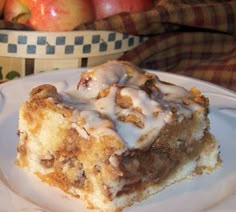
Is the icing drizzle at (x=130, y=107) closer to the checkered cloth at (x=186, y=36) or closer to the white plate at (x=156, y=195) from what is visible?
the white plate at (x=156, y=195)

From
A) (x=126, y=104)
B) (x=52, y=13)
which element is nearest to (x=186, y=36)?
(x=52, y=13)

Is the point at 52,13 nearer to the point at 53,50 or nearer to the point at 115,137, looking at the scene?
the point at 53,50

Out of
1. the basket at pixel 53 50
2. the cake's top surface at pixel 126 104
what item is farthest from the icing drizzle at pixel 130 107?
the basket at pixel 53 50

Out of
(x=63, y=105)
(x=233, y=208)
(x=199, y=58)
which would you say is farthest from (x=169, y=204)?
(x=199, y=58)

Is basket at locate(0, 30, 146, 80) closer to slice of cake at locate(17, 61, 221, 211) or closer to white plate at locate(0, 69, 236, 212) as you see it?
white plate at locate(0, 69, 236, 212)

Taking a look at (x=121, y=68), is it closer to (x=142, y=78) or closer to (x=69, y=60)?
(x=142, y=78)

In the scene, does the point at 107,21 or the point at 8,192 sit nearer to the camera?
the point at 8,192

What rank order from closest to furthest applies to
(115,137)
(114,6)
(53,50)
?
(115,137)
(53,50)
(114,6)
